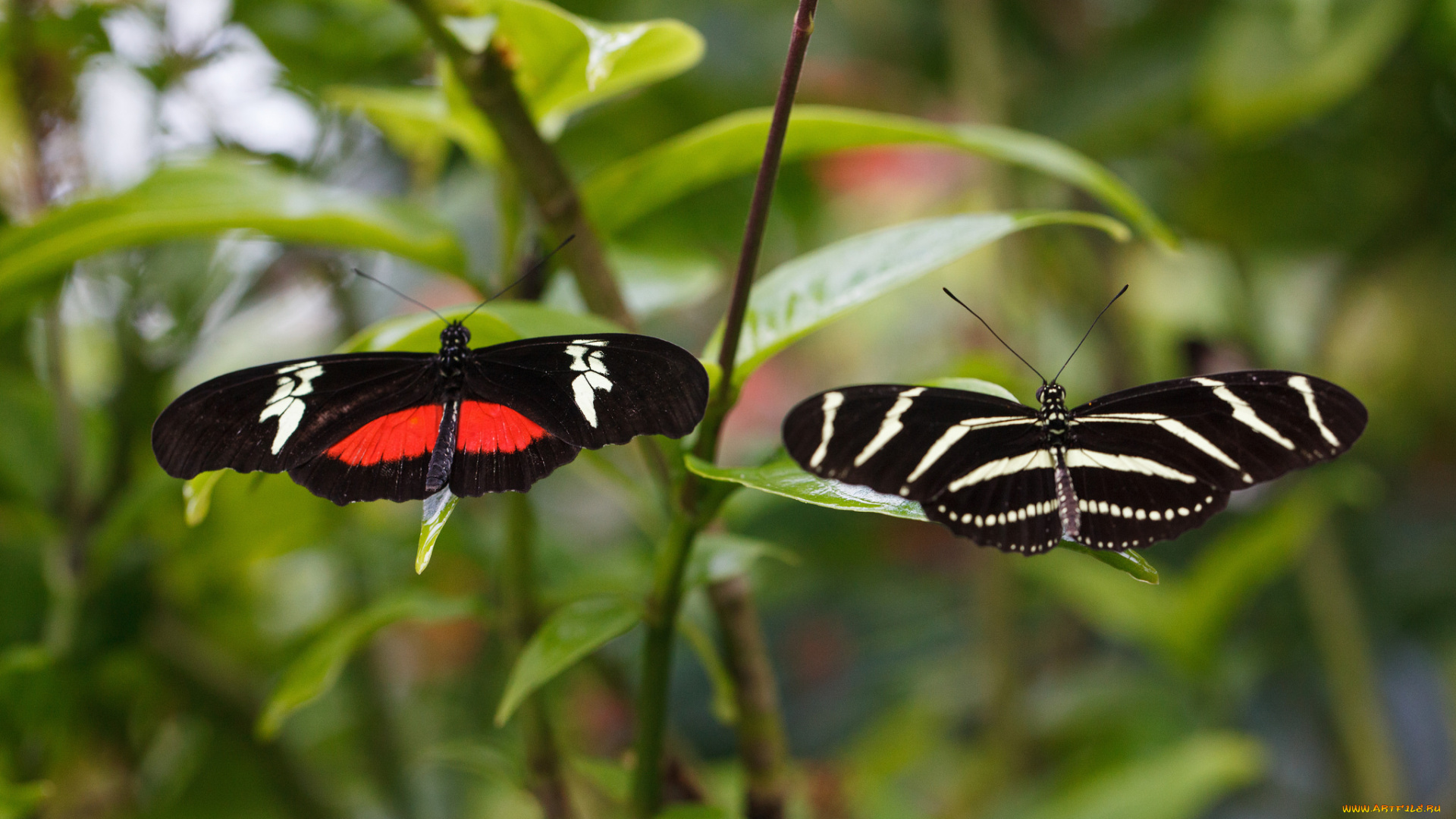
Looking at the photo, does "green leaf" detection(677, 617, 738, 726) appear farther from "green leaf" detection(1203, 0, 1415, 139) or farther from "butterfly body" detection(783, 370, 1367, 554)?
"green leaf" detection(1203, 0, 1415, 139)

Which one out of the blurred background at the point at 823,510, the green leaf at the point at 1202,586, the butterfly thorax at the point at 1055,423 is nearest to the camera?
the butterfly thorax at the point at 1055,423

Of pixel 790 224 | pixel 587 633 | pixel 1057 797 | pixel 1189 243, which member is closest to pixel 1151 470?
pixel 587 633

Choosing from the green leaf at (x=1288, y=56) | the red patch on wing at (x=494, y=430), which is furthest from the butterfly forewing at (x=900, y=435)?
the green leaf at (x=1288, y=56)

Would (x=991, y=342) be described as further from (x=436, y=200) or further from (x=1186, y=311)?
(x=436, y=200)

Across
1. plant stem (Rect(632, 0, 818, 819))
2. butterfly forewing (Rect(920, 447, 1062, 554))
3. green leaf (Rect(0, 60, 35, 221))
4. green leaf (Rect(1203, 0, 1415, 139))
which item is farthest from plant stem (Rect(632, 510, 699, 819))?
green leaf (Rect(1203, 0, 1415, 139))

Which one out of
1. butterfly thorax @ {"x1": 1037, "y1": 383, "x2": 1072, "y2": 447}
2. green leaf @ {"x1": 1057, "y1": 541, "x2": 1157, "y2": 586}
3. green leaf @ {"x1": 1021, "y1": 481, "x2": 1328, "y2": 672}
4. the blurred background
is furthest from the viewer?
green leaf @ {"x1": 1021, "y1": 481, "x2": 1328, "y2": 672}

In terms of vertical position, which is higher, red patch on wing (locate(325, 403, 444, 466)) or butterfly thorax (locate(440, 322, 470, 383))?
butterfly thorax (locate(440, 322, 470, 383))

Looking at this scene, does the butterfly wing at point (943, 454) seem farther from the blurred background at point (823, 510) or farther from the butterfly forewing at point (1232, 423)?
the blurred background at point (823, 510)
